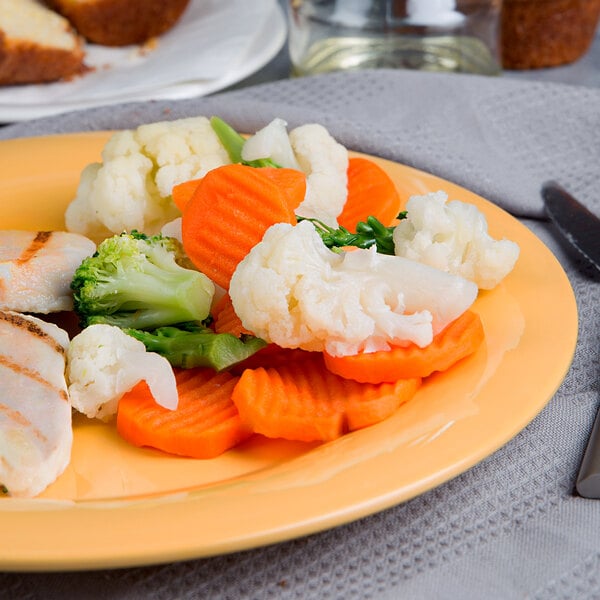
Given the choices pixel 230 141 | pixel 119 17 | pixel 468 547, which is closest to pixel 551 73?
pixel 119 17

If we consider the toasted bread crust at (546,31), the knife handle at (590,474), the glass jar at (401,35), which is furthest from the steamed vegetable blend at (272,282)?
the toasted bread crust at (546,31)

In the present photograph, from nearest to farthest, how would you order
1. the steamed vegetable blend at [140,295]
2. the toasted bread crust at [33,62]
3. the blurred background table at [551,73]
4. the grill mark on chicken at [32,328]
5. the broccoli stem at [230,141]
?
the grill mark on chicken at [32,328], the steamed vegetable blend at [140,295], the broccoli stem at [230,141], the toasted bread crust at [33,62], the blurred background table at [551,73]

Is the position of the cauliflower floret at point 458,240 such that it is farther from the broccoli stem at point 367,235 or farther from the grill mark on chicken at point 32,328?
the grill mark on chicken at point 32,328

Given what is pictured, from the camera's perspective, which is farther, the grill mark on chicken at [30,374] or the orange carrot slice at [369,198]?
the orange carrot slice at [369,198]

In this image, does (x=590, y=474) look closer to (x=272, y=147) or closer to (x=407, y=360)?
(x=407, y=360)

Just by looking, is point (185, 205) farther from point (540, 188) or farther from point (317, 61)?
point (317, 61)

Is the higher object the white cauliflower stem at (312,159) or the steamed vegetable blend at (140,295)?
the white cauliflower stem at (312,159)

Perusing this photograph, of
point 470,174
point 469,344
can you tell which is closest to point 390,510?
point 469,344
